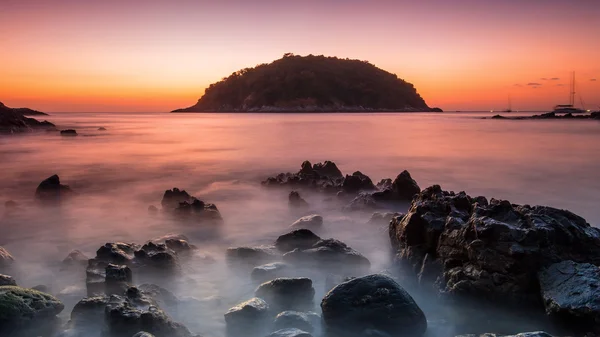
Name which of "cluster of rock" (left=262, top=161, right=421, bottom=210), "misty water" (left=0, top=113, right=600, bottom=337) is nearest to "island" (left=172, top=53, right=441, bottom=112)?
"misty water" (left=0, top=113, right=600, bottom=337)

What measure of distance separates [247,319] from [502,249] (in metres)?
2.60

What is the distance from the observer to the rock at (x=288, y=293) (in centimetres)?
474

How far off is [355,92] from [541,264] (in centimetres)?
15790

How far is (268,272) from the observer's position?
5.64 meters

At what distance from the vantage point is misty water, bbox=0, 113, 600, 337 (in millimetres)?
5238

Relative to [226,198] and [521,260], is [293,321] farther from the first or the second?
[226,198]

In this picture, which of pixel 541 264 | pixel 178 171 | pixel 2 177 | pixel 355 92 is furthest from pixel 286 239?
pixel 355 92

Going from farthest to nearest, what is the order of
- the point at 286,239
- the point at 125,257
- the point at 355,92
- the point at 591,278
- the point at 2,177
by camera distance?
the point at 355,92, the point at 2,177, the point at 286,239, the point at 125,257, the point at 591,278

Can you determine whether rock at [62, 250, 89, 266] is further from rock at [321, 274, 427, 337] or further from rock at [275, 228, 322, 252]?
rock at [321, 274, 427, 337]

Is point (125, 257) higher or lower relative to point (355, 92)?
lower

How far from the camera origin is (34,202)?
34.5 feet

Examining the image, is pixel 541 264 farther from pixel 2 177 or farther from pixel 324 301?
pixel 2 177

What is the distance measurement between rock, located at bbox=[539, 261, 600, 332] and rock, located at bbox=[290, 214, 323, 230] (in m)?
4.22

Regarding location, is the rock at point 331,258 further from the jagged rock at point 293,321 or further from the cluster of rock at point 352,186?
the cluster of rock at point 352,186
